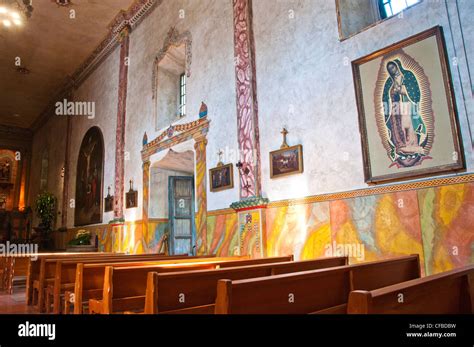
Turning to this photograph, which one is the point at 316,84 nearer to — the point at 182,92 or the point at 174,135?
the point at 174,135

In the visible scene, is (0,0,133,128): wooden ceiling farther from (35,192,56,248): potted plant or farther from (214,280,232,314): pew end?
(214,280,232,314): pew end

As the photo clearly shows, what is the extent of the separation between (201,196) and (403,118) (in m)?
4.40

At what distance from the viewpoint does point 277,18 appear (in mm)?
6234

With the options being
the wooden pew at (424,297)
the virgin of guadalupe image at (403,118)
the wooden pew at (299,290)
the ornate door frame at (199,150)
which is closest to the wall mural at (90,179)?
the ornate door frame at (199,150)

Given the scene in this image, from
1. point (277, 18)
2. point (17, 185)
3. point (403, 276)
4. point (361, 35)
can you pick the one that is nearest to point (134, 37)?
point (277, 18)

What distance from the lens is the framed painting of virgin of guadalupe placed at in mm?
3980

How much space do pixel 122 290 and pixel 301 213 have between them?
116 inches

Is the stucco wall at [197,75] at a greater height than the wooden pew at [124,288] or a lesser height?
greater

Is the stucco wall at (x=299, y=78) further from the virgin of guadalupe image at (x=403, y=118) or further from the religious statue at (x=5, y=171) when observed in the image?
the religious statue at (x=5, y=171)

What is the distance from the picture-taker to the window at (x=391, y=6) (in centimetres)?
518

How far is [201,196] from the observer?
7594mm

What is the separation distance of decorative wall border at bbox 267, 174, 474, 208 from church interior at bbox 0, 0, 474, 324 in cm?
2

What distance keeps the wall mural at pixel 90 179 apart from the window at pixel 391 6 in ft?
31.9

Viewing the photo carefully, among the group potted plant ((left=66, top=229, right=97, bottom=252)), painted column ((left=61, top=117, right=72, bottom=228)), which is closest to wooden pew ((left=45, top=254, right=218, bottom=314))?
potted plant ((left=66, top=229, right=97, bottom=252))
